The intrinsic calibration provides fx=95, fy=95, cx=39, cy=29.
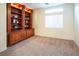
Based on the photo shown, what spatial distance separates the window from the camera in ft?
24.1

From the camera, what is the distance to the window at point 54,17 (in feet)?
24.1

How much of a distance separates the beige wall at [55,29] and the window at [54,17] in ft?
1.10

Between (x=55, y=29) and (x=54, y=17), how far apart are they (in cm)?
98

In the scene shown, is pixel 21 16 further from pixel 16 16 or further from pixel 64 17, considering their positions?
pixel 64 17

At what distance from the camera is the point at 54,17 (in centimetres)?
774

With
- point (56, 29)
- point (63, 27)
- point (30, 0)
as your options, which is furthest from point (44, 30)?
point (30, 0)

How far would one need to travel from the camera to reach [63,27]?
23.6ft

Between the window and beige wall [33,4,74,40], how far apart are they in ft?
1.10

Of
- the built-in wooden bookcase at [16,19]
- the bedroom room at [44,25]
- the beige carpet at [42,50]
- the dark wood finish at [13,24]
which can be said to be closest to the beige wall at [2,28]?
the bedroom room at [44,25]

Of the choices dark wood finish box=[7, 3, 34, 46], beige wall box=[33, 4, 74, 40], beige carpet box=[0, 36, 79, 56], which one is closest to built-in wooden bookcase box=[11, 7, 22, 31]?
dark wood finish box=[7, 3, 34, 46]

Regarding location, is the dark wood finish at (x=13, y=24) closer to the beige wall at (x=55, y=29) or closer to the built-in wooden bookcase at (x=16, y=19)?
the built-in wooden bookcase at (x=16, y=19)

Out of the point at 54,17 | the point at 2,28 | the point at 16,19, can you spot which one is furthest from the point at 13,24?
the point at 54,17

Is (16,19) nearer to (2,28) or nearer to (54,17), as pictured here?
(2,28)

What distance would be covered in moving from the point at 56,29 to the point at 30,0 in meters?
5.69
